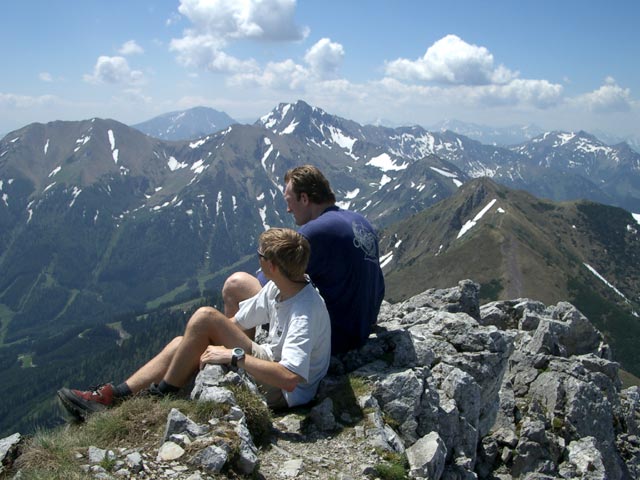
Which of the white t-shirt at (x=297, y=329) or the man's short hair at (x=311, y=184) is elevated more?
the man's short hair at (x=311, y=184)

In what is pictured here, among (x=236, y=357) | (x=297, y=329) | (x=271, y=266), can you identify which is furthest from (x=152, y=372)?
(x=271, y=266)

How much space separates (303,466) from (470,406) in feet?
19.9

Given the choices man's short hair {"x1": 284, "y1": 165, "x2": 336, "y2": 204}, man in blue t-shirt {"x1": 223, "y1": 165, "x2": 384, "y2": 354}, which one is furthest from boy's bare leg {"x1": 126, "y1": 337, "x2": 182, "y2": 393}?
man's short hair {"x1": 284, "y1": 165, "x2": 336, "y2": 204}

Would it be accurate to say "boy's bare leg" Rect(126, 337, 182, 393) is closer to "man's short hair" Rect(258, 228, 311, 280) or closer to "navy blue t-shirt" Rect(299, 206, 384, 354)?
"man's short hair" Rect(258, 228, 311, 280)

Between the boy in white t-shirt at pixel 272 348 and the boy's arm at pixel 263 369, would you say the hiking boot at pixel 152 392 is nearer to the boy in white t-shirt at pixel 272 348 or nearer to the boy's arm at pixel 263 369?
the boy in white t-shirt at pixel 272 348

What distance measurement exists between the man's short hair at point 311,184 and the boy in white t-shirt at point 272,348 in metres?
2.35

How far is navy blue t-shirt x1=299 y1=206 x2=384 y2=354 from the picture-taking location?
10578mm

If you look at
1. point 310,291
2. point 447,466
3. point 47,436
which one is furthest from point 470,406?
point 47,436

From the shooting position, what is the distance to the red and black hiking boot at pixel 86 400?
8969 mm

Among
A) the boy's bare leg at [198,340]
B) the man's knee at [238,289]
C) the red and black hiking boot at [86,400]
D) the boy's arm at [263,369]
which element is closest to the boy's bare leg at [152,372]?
the boy's bare leg at [198,340]

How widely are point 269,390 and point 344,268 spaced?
10.0ft

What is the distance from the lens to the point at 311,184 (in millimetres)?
11430

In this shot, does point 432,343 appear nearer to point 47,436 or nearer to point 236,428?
point 236,428

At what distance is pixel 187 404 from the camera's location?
8297 mm
